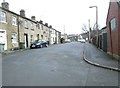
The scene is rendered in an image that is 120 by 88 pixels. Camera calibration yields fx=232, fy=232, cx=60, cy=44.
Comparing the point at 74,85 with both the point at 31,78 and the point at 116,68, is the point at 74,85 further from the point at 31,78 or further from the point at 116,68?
the point at 116,68

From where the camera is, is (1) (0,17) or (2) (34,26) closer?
(1) (0,17)

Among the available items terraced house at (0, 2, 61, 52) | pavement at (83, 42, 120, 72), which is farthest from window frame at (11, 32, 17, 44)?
pavement at (83, 42, 120, 72)

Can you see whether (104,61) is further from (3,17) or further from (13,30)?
(13,30)

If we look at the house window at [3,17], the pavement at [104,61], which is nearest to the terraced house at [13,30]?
the house window at [3,17]

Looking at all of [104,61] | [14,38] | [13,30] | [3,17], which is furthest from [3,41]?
[104,61]

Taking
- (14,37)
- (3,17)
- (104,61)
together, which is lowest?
(104,61)

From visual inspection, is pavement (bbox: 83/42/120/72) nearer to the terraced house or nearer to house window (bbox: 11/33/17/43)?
the terraced house

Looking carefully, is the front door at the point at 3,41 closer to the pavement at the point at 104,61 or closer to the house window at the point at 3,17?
the house window at the point at 3,17

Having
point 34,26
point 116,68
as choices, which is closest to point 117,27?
point 116,68

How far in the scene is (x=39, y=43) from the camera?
37562mm

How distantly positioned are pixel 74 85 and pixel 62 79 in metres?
1.27

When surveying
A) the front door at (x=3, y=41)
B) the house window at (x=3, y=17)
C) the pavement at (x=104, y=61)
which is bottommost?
the pavement at (x=104, y=61)

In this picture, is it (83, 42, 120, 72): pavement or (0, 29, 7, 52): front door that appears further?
(0, 29, 7, 52): front door

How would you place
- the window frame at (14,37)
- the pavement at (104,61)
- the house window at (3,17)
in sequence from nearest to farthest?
the pavement at (104,61)
the house window at (3,17)
the window frame at (14,37)
